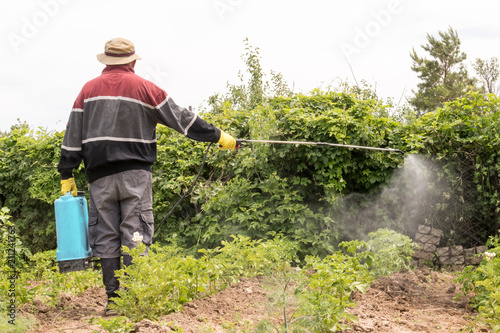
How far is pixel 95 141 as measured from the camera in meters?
3.43

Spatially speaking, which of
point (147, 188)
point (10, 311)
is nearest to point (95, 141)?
point (147, 188)

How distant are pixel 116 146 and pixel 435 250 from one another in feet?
13.0

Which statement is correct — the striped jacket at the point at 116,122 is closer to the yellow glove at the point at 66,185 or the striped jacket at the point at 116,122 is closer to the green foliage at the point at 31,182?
the yellow glove at the point at 66,185

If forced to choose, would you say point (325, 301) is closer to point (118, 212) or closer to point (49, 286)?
point (118, 212)

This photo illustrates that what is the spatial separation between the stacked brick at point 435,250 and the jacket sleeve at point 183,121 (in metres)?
3.09

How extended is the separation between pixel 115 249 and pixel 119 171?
22.5 inches

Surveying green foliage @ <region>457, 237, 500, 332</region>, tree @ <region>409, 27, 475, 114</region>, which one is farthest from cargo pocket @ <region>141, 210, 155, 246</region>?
tree @ <region>409, 27, 475, 114</region>

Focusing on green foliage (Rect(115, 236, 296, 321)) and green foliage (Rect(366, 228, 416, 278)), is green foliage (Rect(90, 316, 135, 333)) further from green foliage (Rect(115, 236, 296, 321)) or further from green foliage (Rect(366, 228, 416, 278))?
green foliage (Rect(366, 228, 416, 278))

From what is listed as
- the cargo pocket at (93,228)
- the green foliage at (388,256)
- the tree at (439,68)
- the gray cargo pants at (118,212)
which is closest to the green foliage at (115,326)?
the gray cargo pants at (118,212)

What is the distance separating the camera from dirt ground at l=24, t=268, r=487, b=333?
289 cm

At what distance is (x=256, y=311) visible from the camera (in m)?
3.18

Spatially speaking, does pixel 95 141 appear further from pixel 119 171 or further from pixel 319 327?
pixel 319 327

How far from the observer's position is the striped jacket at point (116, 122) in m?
3.41

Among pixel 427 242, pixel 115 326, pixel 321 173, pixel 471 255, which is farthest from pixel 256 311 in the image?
pixel 471 255
